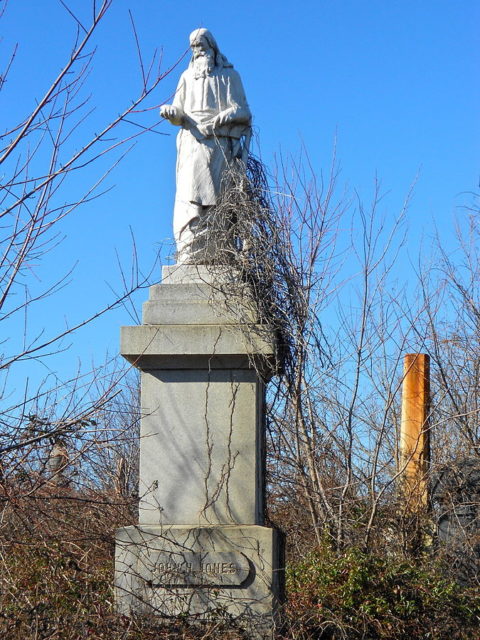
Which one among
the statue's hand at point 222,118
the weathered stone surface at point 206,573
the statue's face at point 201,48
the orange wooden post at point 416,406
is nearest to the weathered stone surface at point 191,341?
the weathered stone surface at point 206,573

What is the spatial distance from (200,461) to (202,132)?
253 centimetres

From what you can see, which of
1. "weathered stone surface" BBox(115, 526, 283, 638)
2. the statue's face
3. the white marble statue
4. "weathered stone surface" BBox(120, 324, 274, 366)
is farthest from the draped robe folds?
"weathered stone surface" BBox(115, 526, 283, 638)

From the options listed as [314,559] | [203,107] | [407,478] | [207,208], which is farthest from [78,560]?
[407,478]

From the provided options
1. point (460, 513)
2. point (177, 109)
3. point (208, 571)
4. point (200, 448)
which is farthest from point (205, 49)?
point (460, 513)

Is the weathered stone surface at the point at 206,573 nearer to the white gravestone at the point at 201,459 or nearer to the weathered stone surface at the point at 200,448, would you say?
the white gravestone at the point at 201,459

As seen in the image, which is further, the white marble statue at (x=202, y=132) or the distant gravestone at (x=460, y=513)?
the distant gravestone at (x=460, y=513)

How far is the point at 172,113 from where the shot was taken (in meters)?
7.58

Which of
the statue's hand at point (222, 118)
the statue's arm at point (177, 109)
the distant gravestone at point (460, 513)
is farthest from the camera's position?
the distant gravestone at point (460, 513)

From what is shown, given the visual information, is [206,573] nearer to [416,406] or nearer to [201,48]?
[201,48]

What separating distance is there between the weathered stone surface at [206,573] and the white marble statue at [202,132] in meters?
2.03

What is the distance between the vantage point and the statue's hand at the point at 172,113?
757cm

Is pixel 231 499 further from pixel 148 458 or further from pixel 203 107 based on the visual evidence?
pixel 203 107

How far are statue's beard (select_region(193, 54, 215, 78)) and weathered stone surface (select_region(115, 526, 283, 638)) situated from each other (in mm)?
3466

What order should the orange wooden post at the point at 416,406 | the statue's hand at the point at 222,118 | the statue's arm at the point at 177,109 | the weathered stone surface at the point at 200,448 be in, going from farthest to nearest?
1. the orange wooden post at the point at 416,406
2. the statue's arm at the point at 177,109
3. the statue's hand at the point at 222,118
4. the weathered stone surface at the point at 200,448
